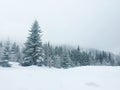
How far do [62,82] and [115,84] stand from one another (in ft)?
9.96

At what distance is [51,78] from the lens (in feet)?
35.2

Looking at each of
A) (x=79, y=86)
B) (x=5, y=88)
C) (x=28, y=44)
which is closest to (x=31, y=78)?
(x=5, y=88)

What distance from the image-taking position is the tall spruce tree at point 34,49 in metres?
26.0

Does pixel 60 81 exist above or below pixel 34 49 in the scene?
below

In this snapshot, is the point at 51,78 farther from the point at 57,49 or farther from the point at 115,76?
the point at 57,49

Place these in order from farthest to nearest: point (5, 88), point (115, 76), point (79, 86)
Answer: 1. point (115, 76)
2. point (79, 86)
3. point (5, 88)

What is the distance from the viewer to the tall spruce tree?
26.0 metres

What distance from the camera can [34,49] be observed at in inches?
1072

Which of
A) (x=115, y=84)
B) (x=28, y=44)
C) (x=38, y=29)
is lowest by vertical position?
(x=115, y=84)

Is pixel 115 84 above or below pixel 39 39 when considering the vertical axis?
below

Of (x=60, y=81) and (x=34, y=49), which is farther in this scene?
(x=34, y=49)

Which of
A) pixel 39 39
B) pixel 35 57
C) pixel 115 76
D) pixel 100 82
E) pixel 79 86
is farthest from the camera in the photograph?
pixel 39 39

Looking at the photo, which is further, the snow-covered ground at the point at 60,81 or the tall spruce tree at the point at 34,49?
the tall spruce tree at the point at 34,49

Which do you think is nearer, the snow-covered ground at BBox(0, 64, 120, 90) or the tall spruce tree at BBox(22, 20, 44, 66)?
the snow-covered ground at BBox(0, 64, 120, 90)
